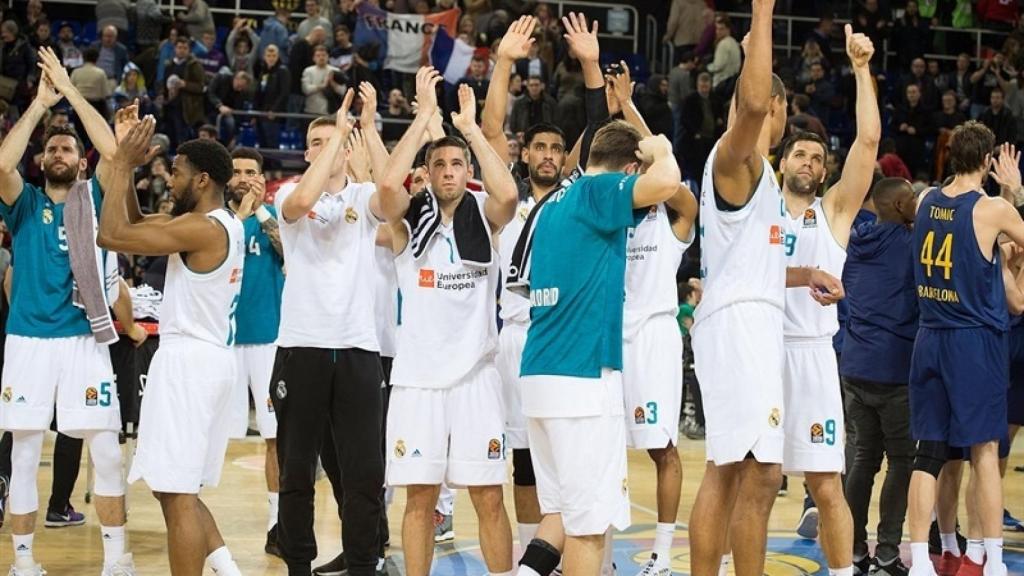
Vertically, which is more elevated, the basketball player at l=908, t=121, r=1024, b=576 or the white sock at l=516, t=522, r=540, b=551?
the basketball player at l=908, t=121, r=1024, b=576

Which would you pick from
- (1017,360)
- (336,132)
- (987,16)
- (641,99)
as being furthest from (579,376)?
(987,16)

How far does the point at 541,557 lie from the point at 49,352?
132 inches

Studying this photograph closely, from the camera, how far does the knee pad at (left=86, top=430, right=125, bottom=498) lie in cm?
788

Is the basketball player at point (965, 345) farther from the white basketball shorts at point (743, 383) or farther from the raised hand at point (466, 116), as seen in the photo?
the raised hand at point (466, 116)

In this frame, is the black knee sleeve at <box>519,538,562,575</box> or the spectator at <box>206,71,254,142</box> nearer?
the black knee sleeve at <box>519,538,562,575</box>

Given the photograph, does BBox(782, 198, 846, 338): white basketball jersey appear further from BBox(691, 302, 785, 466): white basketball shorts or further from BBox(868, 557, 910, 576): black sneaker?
BBox(868, 557, 910, 576): black sneaker

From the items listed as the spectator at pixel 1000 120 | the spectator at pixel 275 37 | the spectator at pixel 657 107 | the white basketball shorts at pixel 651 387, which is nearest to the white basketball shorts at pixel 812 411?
the white basketball shorts at pixel 651 387

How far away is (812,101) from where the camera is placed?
2131cm

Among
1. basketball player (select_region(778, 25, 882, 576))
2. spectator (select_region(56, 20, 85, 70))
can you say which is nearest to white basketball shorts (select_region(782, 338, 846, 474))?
basketball player (select_region(778, 25, 882, 576))

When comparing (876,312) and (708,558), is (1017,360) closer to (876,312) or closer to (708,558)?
(876,312)

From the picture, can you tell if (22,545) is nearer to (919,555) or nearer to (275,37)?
(919,555)

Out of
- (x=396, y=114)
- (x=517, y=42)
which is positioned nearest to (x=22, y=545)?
(x=517, y=42)

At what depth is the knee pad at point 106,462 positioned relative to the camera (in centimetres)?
788

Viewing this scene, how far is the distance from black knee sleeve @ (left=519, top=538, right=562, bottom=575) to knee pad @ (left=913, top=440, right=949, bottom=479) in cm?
267
